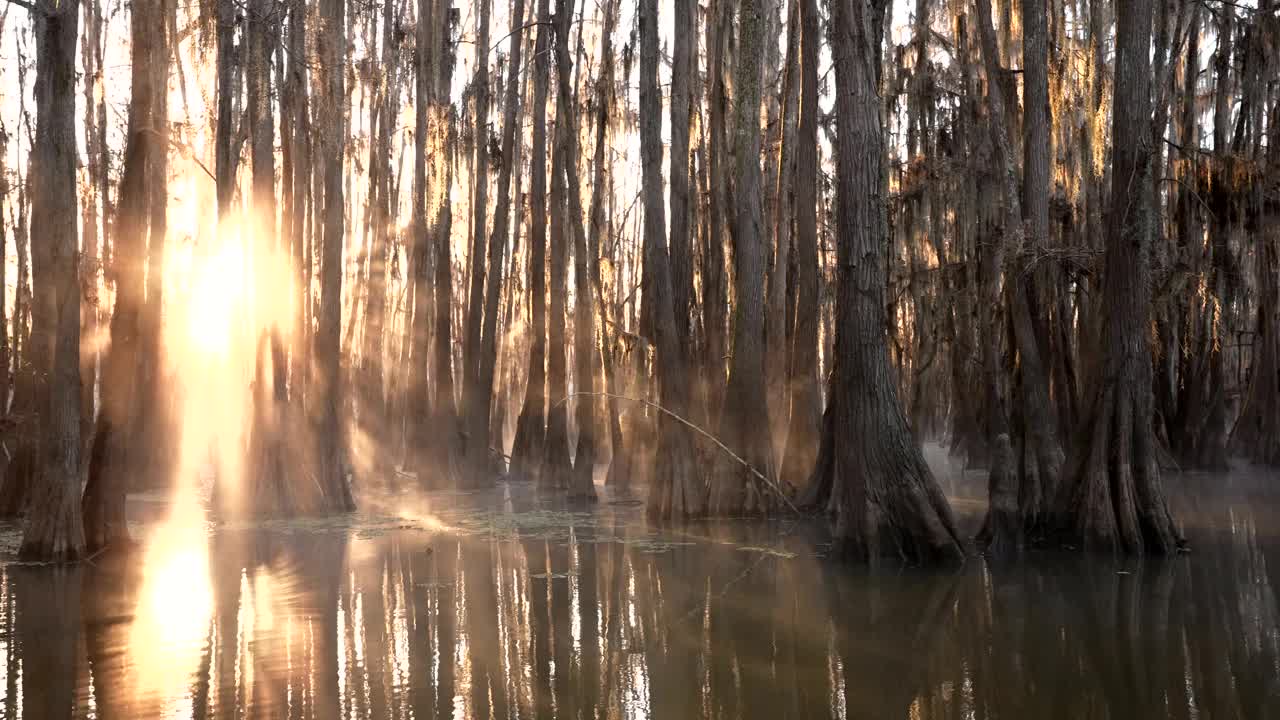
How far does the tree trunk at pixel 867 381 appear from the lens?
8750 millimetres

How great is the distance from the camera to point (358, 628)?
6.61m

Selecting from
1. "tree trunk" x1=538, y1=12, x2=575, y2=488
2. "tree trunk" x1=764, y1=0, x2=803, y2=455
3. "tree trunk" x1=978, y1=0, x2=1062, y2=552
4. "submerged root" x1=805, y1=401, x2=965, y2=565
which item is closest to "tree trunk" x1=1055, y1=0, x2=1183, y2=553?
"tree trunk" x1=978, y1=0, x2=1062, y2=552

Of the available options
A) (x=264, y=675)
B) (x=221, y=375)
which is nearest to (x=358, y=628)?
(x=264, y=675)

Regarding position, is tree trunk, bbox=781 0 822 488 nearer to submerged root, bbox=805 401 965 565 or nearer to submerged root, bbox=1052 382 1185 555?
submerged root, bbox=805 401 965 565

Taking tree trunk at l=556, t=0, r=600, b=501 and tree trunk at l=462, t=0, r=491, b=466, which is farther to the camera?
tree trunk at l=462, t=0, r=491, b=466

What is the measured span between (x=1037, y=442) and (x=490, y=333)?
10.7 meters

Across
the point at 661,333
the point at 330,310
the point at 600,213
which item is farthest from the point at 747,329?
the point at 600,213

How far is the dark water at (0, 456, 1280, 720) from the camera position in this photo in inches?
196

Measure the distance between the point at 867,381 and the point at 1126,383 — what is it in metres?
2.16

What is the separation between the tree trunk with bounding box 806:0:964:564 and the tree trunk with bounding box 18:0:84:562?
6.46 metres

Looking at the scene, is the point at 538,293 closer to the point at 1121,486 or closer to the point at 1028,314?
the point at 1028,314

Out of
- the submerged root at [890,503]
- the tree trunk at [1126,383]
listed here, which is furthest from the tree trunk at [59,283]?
the tree trunk at [1126,383]

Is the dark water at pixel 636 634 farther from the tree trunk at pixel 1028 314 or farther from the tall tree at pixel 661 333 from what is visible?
the tall tree at pixel 661 333

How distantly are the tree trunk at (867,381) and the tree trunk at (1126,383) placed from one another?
1.25m
